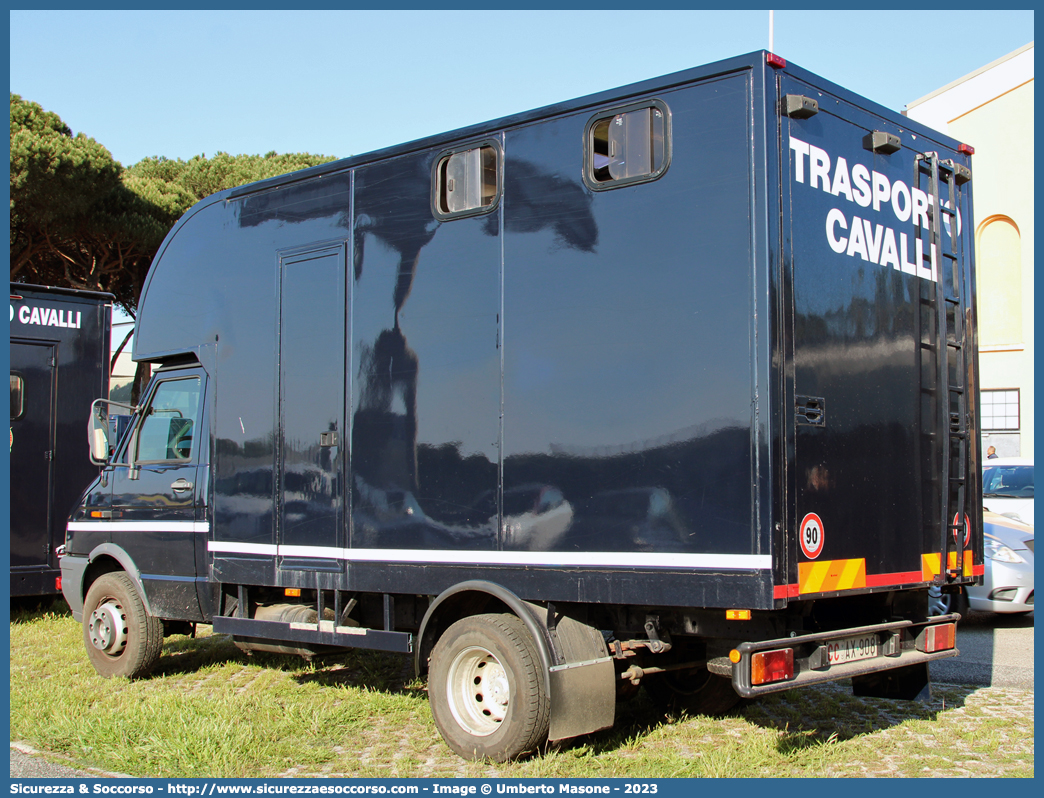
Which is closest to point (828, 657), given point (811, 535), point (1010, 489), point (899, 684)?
point (811, 535)

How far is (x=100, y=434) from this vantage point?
303 inches

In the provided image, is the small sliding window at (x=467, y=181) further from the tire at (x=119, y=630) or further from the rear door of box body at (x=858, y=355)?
the tire at (x=119, y=630)

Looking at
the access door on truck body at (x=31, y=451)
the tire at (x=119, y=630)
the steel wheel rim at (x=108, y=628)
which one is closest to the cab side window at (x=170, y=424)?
the tire at (x=119, y=630)

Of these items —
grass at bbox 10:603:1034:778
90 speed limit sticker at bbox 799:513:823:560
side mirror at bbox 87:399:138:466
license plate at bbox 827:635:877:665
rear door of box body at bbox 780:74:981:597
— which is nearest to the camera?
90 speed limit sticker at bbox 799:513:823:560

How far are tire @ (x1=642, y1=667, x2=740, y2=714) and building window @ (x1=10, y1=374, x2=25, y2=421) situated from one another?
724 centimetres

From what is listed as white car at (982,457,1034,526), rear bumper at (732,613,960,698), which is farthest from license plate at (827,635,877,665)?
white car at (982,457,1034,526)

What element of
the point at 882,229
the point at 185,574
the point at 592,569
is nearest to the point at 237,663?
the point at 185,574

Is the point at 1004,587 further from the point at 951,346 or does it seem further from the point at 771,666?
the point at 771,666

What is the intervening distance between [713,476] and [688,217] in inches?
49.2

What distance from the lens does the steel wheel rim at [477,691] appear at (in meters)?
5.12

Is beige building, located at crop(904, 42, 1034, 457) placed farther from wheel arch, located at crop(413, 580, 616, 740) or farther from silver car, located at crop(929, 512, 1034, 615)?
wheel arch, located at crop(413, 580, 616, 740)

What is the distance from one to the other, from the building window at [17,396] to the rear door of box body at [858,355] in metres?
8.42

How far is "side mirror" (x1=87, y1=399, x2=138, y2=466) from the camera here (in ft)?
25.0

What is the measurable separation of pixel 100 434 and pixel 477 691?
4170mm
